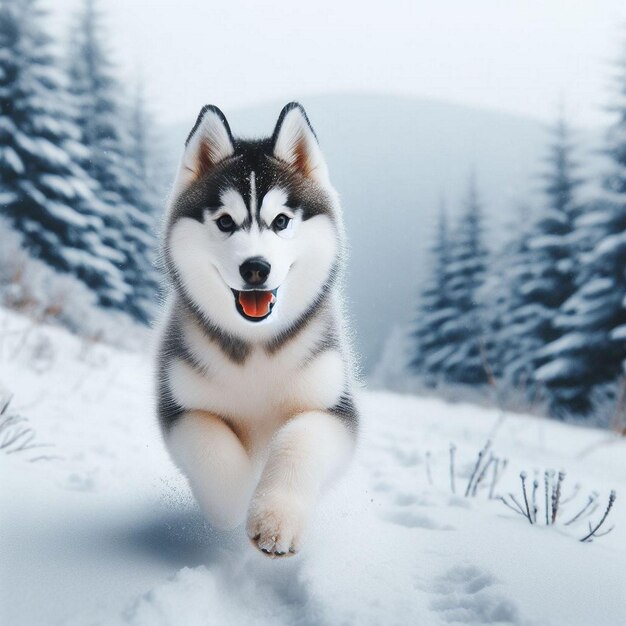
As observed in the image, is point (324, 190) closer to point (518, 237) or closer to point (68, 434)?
point (68, 434)

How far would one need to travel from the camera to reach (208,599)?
1.85 m

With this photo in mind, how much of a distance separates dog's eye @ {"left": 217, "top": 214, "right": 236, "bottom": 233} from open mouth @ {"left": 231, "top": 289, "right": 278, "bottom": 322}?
0.69 feet

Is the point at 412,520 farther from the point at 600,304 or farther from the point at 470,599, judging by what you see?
the point at 600,304

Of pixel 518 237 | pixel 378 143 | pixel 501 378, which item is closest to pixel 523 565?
pixel 378 143

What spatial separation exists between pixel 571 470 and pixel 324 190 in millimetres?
3261

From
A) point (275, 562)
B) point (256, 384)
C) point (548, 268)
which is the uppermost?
point (256, 384)

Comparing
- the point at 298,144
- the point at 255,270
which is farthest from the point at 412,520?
the point at 298,144

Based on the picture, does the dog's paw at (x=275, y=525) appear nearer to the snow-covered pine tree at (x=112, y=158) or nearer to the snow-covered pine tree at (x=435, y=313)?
the snow-covered pine tree at (x=112, y=158)

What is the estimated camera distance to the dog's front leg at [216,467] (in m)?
2.05

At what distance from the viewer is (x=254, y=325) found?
2.12 meters

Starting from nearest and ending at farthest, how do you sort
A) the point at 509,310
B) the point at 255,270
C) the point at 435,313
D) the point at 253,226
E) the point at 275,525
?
the point at 275,525, the point at 255,270, the point at 253,226, the point at 509,310, the point at 435,313

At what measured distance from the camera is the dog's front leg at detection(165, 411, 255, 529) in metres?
2.05

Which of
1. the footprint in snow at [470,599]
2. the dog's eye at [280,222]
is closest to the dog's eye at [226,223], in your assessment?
the dog's eye at [280,222]

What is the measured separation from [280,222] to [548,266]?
11.0m
